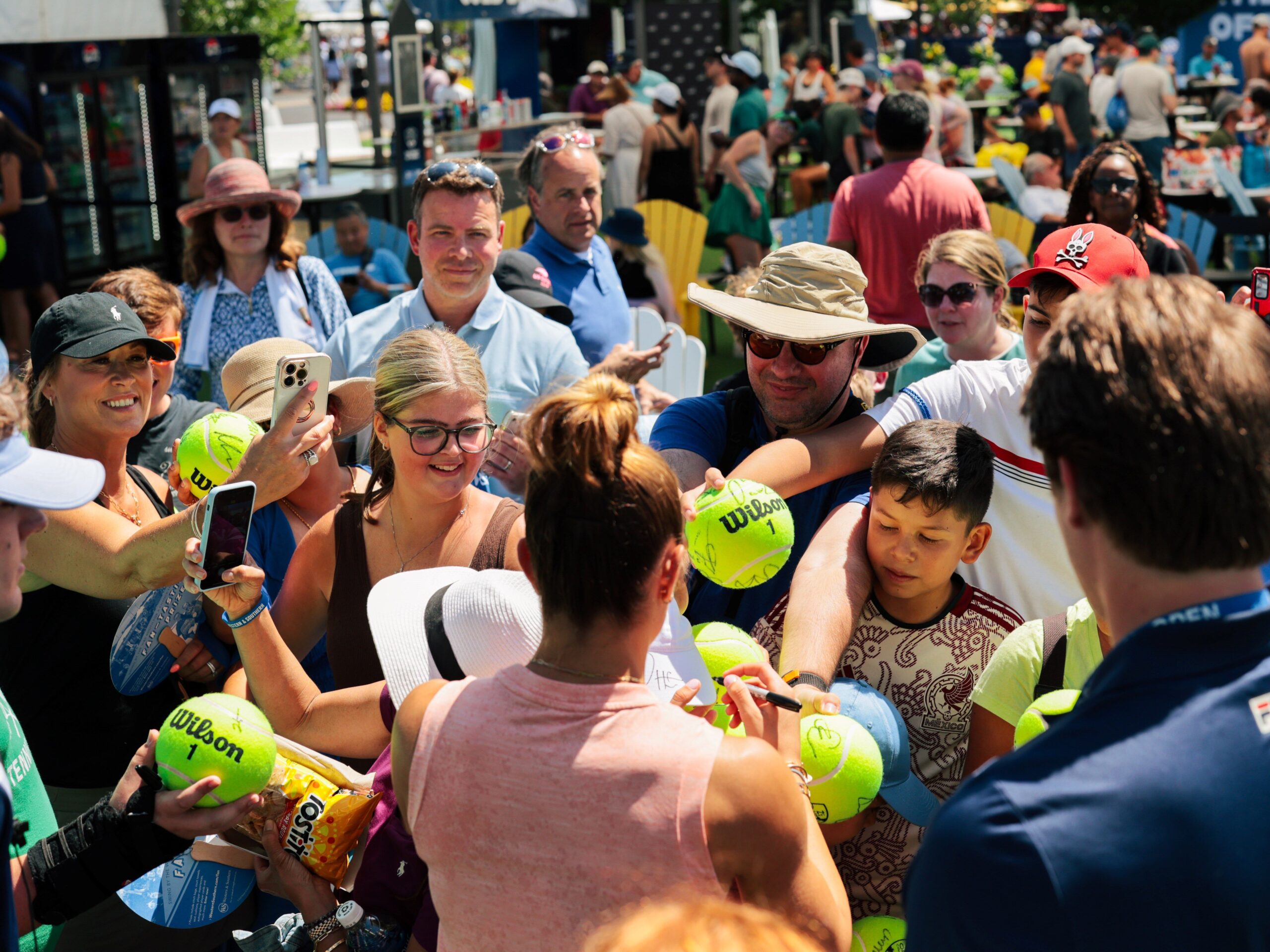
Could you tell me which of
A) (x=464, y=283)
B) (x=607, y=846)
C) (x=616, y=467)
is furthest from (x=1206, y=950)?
(x=464, y=283)

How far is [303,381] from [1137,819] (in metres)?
→ 1.92

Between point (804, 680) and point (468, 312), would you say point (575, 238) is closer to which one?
point (468, 312)

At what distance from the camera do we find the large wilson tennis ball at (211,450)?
266 centimetres

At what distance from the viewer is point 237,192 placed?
15.6 ft

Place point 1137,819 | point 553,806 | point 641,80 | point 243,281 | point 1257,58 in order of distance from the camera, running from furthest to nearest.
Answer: point 641,80, point 1257,58, point 243,281, point 553,806, point 1137,819

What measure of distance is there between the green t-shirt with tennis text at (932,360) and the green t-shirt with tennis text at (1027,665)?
1.87 meters

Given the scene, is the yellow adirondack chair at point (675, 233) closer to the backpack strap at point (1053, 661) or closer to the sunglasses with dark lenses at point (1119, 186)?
the sunglasses with dark lenses at point (1119, 186)

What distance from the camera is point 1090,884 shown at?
1166 mm

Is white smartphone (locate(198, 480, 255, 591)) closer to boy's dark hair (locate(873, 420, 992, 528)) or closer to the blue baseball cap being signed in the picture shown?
the blue baseball cap being signed

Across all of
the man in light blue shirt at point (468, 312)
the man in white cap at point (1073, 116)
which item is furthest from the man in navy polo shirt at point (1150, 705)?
the man in white cap at point (1073, 116)

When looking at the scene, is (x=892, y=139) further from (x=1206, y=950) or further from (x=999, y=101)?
(x=999, y=101)

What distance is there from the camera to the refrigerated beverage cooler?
30.2 feet

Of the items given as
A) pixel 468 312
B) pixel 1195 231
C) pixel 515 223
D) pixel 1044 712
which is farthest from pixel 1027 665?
pixel 1195 231

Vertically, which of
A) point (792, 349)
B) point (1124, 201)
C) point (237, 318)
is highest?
point (1124, 201)
